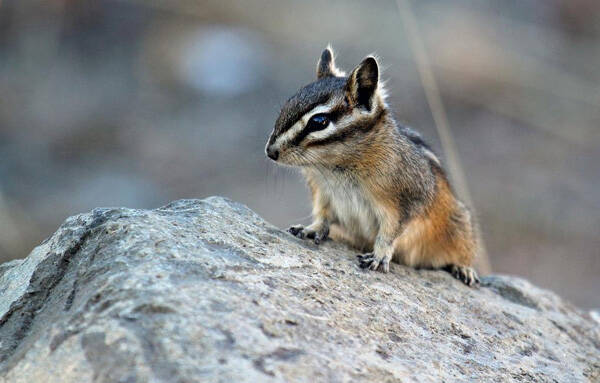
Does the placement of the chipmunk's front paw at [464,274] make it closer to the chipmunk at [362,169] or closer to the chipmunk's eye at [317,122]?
the chipmunk at [362,169]

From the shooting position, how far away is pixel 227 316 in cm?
288

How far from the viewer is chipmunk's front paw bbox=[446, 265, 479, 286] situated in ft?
17.1

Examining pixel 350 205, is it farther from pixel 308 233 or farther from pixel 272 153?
pixel 272 153

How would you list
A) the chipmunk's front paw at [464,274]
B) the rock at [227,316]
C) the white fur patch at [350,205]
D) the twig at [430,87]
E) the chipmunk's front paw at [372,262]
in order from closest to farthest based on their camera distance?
1. the rock at [227,316]
2. the chipmunk's front paw at [372,262]
3. the white fur patch at [350,205]
4. the chipmunk's front paw at [464,274]
5. the twig at [430,87]

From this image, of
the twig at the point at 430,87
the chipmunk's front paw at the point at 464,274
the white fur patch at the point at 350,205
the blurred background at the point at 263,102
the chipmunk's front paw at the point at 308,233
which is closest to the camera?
the chipmunk's front paw at the point at 308,233

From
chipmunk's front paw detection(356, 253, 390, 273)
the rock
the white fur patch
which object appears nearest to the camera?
the rock

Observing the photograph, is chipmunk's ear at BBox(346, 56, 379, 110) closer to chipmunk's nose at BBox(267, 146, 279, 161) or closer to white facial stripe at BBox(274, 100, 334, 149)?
white facial stripe at BBox(274, 100, 334, 149)

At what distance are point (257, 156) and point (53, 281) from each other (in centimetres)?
665

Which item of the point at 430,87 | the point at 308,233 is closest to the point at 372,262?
the point at 308,233

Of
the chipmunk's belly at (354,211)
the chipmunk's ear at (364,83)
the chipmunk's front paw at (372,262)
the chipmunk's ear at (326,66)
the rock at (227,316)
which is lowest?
the rock at (227,316)

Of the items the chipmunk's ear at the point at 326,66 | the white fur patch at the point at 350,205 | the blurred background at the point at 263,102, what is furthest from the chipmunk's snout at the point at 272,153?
the blurred background at the point at 263,102

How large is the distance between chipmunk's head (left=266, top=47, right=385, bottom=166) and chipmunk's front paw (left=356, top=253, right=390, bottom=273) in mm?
558

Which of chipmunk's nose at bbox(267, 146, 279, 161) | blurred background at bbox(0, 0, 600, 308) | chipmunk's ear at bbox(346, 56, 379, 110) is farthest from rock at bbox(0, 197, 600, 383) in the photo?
blurred background at bbox(0, 0, 600, 308)

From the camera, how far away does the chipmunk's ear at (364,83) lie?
15.0 feet
